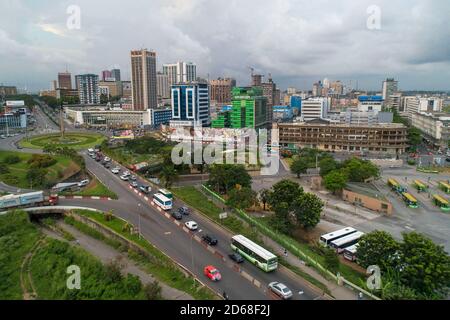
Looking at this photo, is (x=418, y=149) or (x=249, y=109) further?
(x=249, y=109)

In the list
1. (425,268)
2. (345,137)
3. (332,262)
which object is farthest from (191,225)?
(345,137)

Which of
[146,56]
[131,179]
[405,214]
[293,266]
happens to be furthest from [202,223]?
[146,56]

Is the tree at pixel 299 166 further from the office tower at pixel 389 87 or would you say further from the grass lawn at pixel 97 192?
the office tower at pixel 389 87

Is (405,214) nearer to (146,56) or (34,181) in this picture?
(34,181)

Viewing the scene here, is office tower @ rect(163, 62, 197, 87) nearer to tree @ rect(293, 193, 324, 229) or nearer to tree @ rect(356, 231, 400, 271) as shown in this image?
tree @ rect(293, 193, 324, 229)

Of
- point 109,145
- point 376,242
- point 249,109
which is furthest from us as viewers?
point 249,109

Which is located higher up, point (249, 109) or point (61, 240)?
point (249, 109)

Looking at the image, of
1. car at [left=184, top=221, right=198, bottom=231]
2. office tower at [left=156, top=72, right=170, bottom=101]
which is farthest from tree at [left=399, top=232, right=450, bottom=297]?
office tower at [left=156, top=72, right=170, bottom=101]
